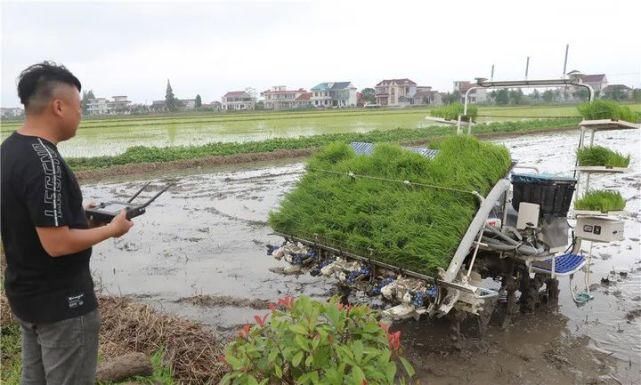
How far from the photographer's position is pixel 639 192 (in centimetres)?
1334

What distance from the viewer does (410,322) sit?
5551 mm

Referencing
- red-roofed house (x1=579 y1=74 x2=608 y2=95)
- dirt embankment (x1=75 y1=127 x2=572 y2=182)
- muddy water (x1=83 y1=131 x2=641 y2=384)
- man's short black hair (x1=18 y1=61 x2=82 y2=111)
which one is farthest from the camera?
dirt embankment (x1=75 y1=127 x2=572 y2=182)

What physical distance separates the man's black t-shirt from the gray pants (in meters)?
0.06

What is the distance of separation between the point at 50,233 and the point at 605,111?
17.7 ft

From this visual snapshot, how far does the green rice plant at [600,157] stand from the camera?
511cm

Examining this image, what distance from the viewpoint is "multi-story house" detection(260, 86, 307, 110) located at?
91481 millimetres

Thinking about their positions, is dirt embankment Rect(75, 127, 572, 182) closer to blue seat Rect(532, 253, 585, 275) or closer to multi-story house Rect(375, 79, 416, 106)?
blue seat Rect(532, 253, 585, 275)

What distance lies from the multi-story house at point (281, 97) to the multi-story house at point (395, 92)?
15193 millimetres

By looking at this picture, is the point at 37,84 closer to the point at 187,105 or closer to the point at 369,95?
the point at 369,95

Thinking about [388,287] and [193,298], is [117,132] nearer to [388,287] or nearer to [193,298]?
[193,298]

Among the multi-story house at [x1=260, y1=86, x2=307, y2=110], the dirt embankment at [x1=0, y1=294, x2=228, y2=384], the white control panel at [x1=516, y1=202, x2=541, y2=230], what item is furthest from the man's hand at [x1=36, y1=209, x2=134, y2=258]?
the multi-story house at [x1=260, y1=86, x2=307, y2=110]

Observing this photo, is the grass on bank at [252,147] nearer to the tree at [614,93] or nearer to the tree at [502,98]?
the tree at [502,98]

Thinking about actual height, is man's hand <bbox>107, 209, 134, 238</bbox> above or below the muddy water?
above

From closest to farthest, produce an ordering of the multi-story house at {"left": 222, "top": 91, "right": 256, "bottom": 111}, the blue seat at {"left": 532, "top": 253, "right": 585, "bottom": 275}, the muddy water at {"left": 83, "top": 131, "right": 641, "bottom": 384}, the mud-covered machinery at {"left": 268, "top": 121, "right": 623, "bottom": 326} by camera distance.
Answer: the mud-covered machinery at {"left": 268, "top": 121, "right": 623, "bottom": 326}
the muddy water at {"left": 83, "top": 131, "right": 641, "bottom": 384}
the blue seat at {"left": 532, "top": 253, "right": 585, "bottom": 275}
the multi-story house at {"left": 222, "top": 91, "right": 256, "bottom": 111}
